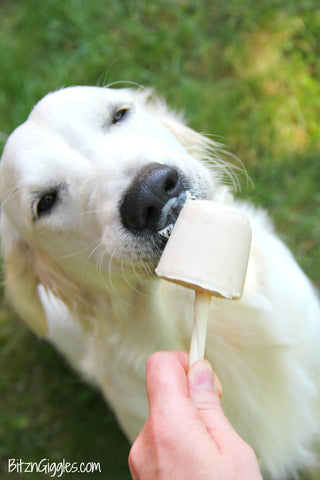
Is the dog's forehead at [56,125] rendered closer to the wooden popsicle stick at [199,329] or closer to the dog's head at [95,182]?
the dog's head at [95,182]

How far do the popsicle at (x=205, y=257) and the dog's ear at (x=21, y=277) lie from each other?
1.15m

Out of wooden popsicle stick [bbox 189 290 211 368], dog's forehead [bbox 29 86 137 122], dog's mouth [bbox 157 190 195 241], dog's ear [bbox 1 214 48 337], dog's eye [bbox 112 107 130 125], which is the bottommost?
dog's ear [bbox 1 214 48 337]

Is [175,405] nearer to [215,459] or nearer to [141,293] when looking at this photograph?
[215,459]

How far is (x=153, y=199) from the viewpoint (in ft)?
5.41

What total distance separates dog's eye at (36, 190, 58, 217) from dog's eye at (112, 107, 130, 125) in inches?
17.5

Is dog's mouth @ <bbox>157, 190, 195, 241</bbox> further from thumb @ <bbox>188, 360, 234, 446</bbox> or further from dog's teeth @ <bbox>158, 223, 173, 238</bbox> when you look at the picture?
thumb @ <bbox>188, 360, 234, 446</bbox>

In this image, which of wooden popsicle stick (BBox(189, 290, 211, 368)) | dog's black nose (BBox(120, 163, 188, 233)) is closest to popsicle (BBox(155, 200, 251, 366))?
wooden popsicle stick (BBox(189, 290, 211, 368))

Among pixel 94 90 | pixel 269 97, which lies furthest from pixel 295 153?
pixel 94 90

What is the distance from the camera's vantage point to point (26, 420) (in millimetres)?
3908

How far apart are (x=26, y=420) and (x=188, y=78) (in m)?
3.45

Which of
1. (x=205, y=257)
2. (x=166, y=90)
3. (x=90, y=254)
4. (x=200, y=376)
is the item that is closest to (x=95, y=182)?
(x=90, y=254)

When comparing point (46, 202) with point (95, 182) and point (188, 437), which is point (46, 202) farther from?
point (188, 437)

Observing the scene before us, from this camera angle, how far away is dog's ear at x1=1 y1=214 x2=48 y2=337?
247 centimetres

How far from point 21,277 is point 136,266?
960 millimetres
